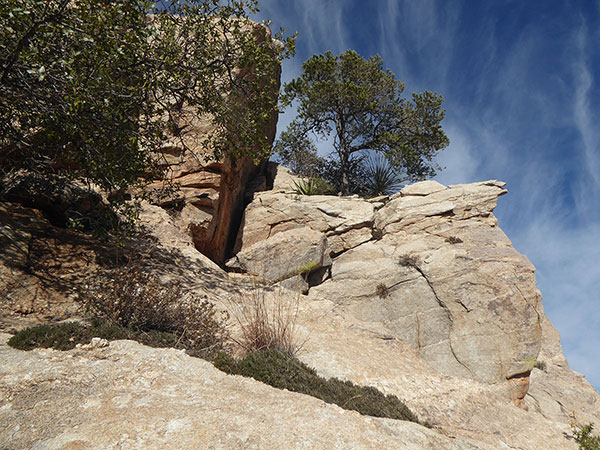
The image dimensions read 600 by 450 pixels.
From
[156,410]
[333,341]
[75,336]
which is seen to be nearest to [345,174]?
[333,341]

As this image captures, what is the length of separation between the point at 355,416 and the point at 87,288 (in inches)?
215

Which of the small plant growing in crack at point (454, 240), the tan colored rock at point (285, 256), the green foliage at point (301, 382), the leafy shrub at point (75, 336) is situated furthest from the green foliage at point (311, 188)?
the leafy shrub at point (75, 336)

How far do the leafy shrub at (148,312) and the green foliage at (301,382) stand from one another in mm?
796

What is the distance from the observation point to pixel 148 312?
6207 mm

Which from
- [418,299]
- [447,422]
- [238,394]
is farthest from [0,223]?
[418,299]

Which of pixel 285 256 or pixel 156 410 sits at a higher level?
pixel 285 256

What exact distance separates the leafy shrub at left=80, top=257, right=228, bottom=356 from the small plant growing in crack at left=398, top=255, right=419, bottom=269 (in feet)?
22.2

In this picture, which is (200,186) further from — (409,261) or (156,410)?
(156,410)

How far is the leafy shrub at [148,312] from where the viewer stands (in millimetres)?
6051

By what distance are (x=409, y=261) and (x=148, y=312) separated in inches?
319

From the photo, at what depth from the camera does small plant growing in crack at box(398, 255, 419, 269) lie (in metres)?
11.4

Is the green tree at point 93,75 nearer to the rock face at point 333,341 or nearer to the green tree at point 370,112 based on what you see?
the rock face at point 333,341

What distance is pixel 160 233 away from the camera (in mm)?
10977

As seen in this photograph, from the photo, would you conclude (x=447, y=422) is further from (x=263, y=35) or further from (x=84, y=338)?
(x=263, y=35)
